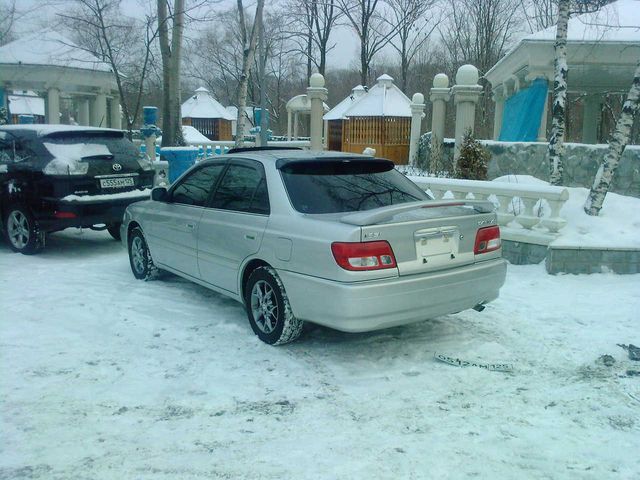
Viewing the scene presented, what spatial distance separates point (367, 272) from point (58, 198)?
498cm

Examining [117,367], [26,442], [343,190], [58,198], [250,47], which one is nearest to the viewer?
[26,442]

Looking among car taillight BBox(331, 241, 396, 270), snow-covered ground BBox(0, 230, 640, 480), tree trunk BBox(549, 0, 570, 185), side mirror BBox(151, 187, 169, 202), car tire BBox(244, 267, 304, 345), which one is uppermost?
tree trunk BBox(549, 0, 570, 185)

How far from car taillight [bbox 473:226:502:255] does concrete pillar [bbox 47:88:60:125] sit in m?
19.9

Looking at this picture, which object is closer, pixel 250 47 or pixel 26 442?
pixel 26 442

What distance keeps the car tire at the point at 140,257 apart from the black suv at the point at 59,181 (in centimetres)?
123

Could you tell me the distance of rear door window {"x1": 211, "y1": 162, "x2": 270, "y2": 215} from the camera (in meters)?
4.67

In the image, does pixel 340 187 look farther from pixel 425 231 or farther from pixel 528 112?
pixel 528 112

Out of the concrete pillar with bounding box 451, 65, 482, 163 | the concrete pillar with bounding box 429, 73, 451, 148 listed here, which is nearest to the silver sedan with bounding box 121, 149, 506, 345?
the concrete pillar with bounding box 451, 65, 482, 163

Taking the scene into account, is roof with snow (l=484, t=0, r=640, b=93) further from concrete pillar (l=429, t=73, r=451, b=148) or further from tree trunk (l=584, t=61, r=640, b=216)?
tree trunk (l=584, t=61, r=640, b=216)

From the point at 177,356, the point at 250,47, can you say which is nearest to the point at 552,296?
the point at 177,356

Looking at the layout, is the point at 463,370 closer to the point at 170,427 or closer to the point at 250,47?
the point at 170,427

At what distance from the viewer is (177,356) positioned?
4301 mm

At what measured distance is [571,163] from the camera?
1171 centimetres

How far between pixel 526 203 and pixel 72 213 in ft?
18.6
